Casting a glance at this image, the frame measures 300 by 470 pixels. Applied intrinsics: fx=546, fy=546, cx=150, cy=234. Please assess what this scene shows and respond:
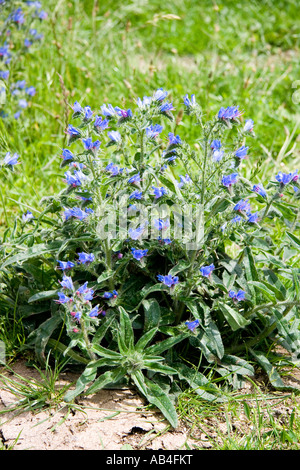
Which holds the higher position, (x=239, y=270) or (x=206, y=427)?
(x=239, y=270)

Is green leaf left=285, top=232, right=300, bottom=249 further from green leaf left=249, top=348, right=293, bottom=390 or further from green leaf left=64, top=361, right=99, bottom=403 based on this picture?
green leaf left=64, top=361, right=99, bottom=403

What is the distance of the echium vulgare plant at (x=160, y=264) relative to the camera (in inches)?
82.8

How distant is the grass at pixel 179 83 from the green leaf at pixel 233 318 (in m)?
0.31

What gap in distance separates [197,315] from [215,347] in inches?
6.2

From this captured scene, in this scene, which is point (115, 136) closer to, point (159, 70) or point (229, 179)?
point (229, 179)

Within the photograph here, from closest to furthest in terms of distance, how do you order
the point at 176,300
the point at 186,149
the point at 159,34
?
the point at 186,149 → the point at 176,300 → the point at 159,34

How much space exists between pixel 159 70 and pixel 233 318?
9.84 ft

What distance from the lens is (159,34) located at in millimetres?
5316

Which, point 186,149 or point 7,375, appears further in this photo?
point 7,375

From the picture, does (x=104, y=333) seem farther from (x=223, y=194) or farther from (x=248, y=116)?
(x=248, y=116)

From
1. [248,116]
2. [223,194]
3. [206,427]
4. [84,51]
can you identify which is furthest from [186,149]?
[84,51]

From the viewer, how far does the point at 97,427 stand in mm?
2098

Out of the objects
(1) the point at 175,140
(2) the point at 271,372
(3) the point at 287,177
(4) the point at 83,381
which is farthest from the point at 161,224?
(2) the point at 271,372
